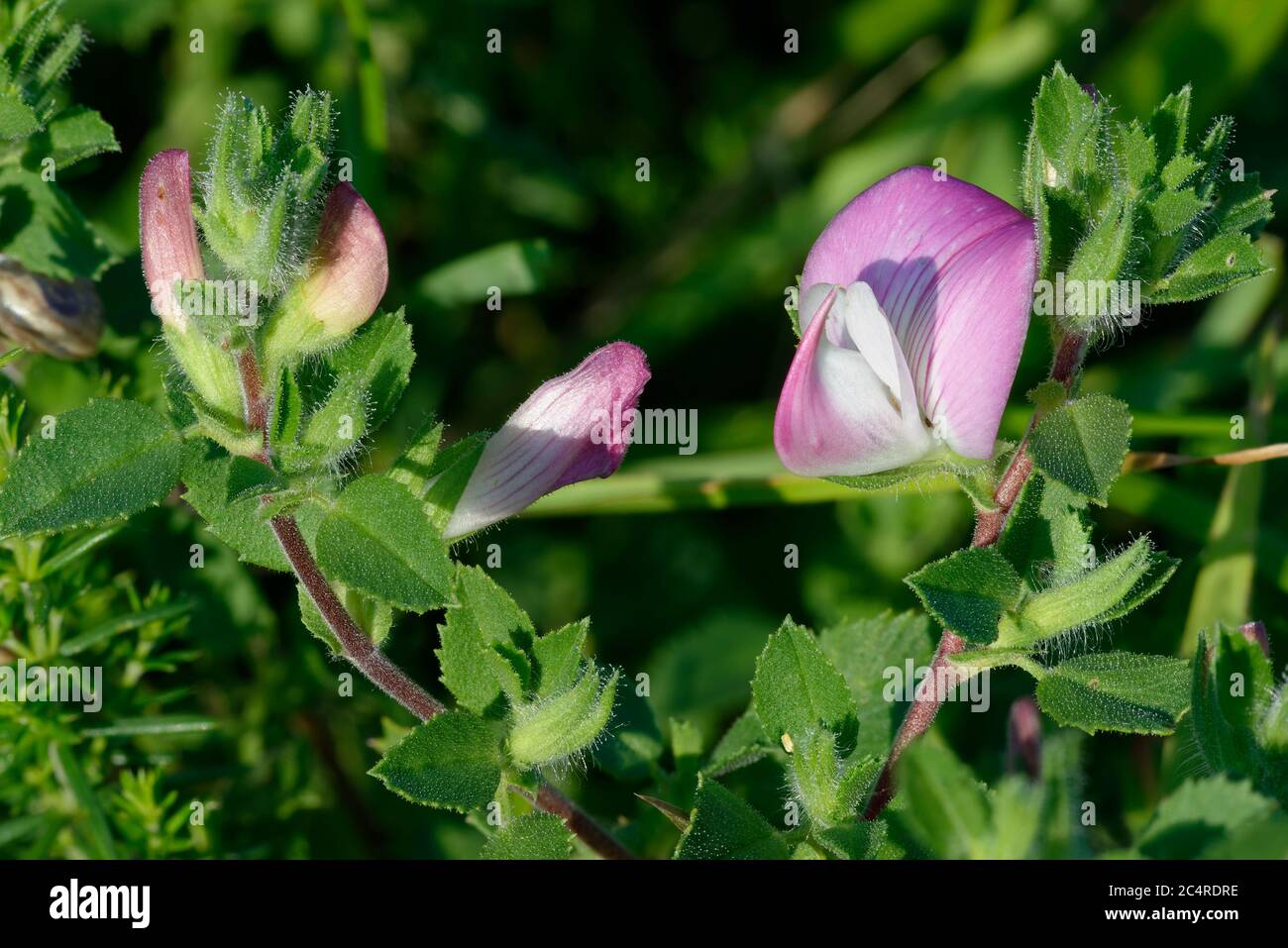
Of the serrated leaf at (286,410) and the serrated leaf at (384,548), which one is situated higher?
the serrated leaf at (286,410)

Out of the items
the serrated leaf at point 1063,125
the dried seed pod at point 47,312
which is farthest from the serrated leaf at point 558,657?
the dried seed pod at point 47,312

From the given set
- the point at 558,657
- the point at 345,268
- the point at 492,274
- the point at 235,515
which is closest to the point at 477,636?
the point at 558,657

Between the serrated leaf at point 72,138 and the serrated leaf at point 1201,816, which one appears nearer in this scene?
the serrated leaf at point 1201,816

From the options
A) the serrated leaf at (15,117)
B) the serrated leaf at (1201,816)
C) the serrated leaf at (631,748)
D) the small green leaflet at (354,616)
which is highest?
the serrated leaf at (15,117)

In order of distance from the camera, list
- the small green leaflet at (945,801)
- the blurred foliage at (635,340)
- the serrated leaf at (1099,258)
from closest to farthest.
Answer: the small green leaflet at (945,801) → the serrated leaf at (1099,258) → the blurred foliage at (635,340)

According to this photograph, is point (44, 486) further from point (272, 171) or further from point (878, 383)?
point (878, 383)

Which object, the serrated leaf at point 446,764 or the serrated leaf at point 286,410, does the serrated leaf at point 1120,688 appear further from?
the serrated leaf at point 286,410

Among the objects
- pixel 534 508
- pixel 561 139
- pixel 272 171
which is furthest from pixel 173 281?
pixel 561 139

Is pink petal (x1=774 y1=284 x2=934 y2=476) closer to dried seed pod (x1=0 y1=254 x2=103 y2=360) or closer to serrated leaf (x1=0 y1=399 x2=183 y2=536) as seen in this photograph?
serrated leaf (x1=0 y1=399 x2=183 y2=536)
